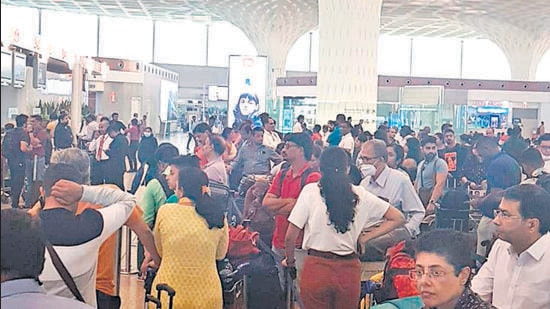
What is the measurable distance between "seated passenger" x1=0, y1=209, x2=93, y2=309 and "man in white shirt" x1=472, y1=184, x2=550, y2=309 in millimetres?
1929

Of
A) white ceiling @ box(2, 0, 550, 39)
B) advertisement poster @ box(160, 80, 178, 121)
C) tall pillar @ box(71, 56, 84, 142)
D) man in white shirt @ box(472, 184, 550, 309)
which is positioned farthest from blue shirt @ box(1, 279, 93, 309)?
advertisement poster @ box(160, 80, 178, 121)

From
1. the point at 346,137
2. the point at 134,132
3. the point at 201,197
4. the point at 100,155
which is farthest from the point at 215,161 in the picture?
the point at 134,132

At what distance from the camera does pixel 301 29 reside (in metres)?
37.8

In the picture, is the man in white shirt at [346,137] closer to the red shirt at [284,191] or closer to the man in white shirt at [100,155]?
the man in white shirt at [100,155]

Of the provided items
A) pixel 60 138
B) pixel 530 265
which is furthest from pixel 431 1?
pixel 530 265

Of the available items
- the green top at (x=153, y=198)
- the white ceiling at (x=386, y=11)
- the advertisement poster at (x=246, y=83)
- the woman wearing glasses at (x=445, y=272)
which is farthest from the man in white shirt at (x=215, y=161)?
the white ceiling at (x=386, y=11)

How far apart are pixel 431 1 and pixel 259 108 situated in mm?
12814

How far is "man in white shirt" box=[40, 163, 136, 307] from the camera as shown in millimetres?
3779

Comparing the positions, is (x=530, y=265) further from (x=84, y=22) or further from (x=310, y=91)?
(x=84, y=22)

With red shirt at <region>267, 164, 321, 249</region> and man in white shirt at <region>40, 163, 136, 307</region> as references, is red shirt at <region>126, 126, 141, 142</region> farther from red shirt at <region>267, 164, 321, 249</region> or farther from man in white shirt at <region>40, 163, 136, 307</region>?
man in white shirt at <region>40, 163, 136, 307</region>

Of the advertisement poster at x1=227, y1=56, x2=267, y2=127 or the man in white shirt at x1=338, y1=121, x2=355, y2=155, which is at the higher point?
the advertisement poster at x1=227, y1=56, x2=267, y2=127

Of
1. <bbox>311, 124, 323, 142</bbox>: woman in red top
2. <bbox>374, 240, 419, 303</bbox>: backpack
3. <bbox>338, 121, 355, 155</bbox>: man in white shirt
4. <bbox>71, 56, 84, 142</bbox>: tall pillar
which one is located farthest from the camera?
<bbox>71, 56, 84, 142</bbox>: tall pillar

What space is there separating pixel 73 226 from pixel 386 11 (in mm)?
33959

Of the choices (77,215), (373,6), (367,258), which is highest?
(373,6)
